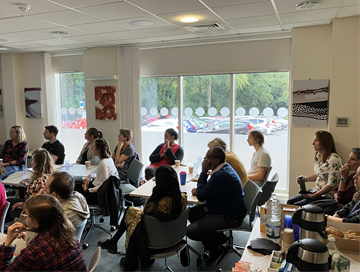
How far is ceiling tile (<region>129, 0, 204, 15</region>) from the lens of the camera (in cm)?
329

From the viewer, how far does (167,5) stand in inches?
134

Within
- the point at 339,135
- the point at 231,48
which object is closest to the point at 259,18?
the point at 231,48

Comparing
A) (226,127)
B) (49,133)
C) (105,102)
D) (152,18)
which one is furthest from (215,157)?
(105,102)

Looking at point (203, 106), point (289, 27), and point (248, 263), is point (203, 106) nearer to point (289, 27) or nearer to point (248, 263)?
point (289, 27)

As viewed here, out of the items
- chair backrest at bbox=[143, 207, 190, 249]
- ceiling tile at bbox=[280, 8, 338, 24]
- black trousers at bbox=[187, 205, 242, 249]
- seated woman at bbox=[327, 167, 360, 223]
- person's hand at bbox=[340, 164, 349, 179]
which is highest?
ceiling tile at bbox=[280, 8, 338, 24]

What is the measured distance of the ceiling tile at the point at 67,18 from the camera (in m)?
3.75

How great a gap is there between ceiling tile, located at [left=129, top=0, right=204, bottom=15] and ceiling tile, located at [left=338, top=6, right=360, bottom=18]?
1.77 meters

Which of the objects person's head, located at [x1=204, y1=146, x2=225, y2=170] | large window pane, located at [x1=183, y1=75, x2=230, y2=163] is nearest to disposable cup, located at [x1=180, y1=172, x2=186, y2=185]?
person's head, located at [x1=204, y1=146, x2=225, y2=170]

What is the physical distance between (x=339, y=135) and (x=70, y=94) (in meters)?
5.82

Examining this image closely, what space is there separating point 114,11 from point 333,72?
3.07m

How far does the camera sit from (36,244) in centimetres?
180

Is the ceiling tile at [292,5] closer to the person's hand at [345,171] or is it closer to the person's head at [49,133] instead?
the person's hand at [345,171]

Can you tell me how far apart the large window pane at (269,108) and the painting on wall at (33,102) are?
4646 mm

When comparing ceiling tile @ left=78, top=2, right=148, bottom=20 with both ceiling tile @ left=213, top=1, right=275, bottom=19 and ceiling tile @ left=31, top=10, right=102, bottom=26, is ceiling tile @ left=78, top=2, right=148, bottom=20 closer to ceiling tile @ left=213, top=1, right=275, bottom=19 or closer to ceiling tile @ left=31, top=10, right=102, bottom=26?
ceiling tile @ left=31, top=10, right=102, bottom=26
